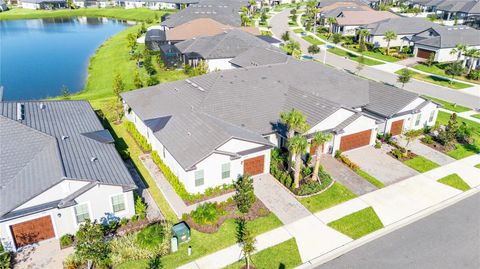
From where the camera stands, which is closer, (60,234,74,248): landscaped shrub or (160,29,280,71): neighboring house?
(60,234,74,248): landscaped shrub

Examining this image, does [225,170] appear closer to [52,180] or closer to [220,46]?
[52,180]

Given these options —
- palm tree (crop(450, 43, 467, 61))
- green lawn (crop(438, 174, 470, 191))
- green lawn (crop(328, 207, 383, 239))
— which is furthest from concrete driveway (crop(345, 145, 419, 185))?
palm tree (crop(450, 43, 467, 61))

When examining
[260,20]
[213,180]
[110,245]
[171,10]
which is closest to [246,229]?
[213,180]

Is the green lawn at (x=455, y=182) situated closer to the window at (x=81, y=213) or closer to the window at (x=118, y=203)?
the window at (x=118, y=203)

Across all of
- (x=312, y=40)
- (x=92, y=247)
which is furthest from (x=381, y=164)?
(x=312, y=40)

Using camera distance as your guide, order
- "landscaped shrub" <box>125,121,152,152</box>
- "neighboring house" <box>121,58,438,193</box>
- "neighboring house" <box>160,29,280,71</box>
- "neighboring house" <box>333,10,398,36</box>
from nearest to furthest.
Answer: "neighboring house" <box>121,58,438,193</box> → "landscaped shrub" <box>125,121,152,152</box> → "neighboring house" <box>160,29,280,71</box> → "neighboring house" <box>333,10,398,36</box>

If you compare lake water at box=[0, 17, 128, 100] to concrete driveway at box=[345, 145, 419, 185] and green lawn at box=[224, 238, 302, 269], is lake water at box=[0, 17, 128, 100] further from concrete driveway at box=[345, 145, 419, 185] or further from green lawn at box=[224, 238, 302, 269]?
green lawn at box=[224, 238, 302, 269]
